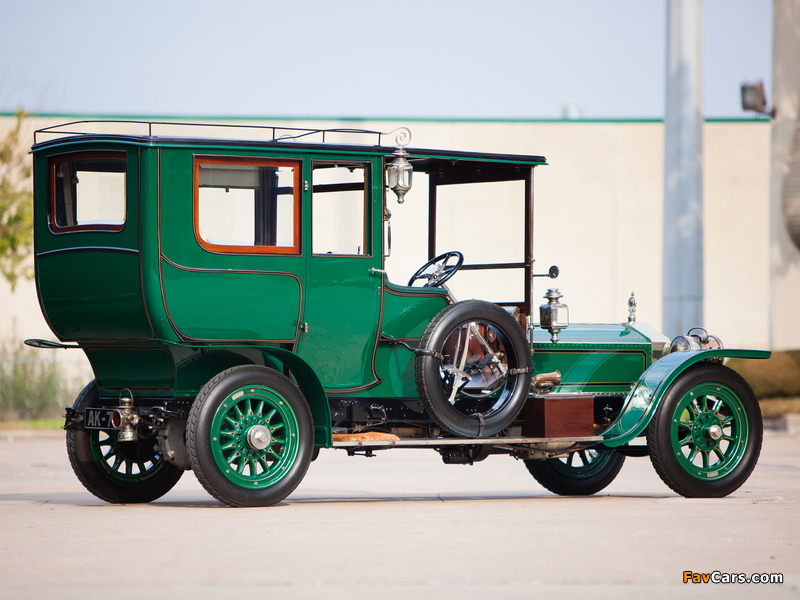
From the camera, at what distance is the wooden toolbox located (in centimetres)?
900

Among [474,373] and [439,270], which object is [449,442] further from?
[439,270]

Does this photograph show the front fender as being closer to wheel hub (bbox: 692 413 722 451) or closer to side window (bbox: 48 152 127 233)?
wheel hub (bbox: 692 413 722 451)

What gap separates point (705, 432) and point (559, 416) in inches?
44.3

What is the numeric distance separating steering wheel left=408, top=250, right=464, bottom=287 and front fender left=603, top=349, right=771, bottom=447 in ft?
5.37

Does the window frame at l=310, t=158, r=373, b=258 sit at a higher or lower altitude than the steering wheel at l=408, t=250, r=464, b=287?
higher

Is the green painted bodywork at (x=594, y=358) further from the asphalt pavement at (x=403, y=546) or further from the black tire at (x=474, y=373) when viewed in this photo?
the asphalt pavement at (x=403, y=546)

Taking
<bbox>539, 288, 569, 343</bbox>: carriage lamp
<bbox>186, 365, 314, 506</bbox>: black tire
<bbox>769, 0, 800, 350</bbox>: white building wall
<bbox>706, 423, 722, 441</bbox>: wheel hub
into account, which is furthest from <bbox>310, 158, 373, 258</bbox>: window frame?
<bbox>769, 0, 800, 350</bbox>: white building wall

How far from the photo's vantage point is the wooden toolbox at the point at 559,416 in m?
9.00

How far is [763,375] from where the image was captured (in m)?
22.4

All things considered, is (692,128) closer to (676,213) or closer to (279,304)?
(676,213)

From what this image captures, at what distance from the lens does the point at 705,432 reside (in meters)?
9.17

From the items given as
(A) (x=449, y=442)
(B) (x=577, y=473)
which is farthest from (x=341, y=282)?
(B) (x=577, y=473)

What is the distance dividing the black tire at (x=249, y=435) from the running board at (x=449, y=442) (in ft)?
1.07

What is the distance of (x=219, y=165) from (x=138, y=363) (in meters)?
1.45
